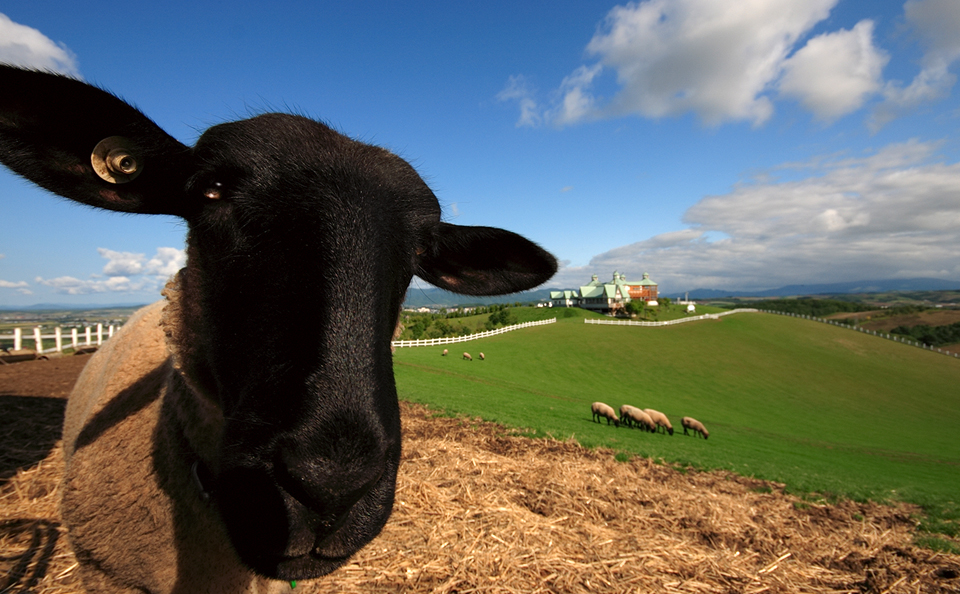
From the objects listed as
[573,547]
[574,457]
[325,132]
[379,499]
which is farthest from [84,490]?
[574,457]

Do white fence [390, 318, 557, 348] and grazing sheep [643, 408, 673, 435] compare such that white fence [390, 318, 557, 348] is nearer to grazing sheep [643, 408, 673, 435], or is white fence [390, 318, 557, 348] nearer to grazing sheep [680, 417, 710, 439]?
grazing sheep [643, 408, 673, 435]

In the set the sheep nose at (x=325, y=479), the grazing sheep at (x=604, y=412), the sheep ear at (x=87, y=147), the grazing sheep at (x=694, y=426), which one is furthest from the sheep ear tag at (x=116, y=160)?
the grazing sheep at (x=694, y=426)

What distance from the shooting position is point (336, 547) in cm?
171

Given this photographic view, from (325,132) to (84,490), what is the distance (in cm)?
260

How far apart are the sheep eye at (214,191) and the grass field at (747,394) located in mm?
11541

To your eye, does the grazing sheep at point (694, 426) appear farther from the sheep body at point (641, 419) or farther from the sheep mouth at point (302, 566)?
the sheep mouth at point (302, 566)

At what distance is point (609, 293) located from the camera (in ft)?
359

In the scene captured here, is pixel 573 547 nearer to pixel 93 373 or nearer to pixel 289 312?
pixel 289 312

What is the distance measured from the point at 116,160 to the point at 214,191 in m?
0.48

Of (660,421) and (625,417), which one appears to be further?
(625,417)

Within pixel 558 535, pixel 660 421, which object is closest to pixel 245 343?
pixel 558 535

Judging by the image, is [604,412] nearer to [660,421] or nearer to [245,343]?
[660,421]

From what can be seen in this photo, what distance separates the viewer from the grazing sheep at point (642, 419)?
74.4 feet

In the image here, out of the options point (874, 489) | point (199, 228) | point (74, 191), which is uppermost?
point (74, 191)
